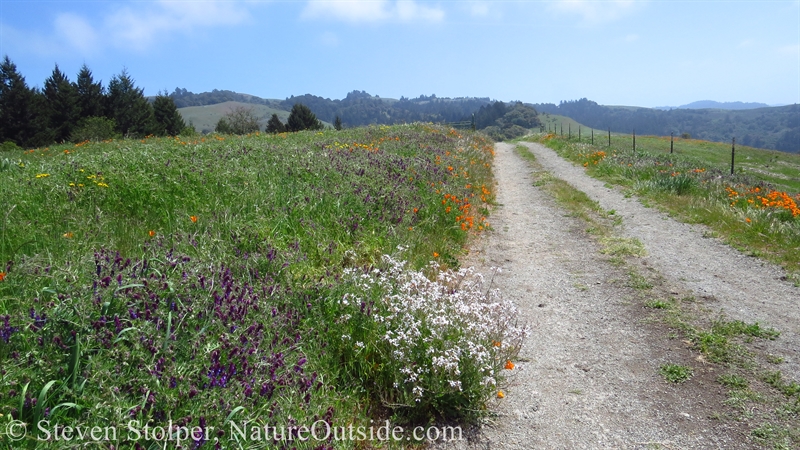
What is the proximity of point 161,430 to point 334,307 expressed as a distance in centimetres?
183

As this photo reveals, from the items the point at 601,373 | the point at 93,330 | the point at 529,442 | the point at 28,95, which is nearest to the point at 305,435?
the point at 93,330

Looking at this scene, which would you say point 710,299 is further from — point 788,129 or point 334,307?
point 788,129

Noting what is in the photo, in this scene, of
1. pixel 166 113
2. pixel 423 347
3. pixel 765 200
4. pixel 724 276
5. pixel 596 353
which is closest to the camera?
pixel 423 347

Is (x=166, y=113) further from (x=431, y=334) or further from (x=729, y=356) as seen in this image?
(x=729, y=356)

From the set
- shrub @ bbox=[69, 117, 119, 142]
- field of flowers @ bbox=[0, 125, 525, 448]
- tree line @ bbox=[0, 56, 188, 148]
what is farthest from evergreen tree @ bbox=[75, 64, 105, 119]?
field of flowers @ bbox=[0, 125, 525, 448]

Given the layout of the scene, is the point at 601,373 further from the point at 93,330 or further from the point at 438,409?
the point at 93,330

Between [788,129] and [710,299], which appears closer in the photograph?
[710,299]

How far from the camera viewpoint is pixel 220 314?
9.92 ft

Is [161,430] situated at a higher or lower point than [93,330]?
lower

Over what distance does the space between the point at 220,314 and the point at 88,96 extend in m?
51.0

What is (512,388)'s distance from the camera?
3.95m

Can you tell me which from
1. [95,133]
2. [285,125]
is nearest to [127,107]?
[285,125]

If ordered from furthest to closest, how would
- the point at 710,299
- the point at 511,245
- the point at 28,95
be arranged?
the point at 28,95
the point at 511,245
the point at 710,299

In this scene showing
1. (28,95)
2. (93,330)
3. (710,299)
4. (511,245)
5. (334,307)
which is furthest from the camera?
(28,95)
